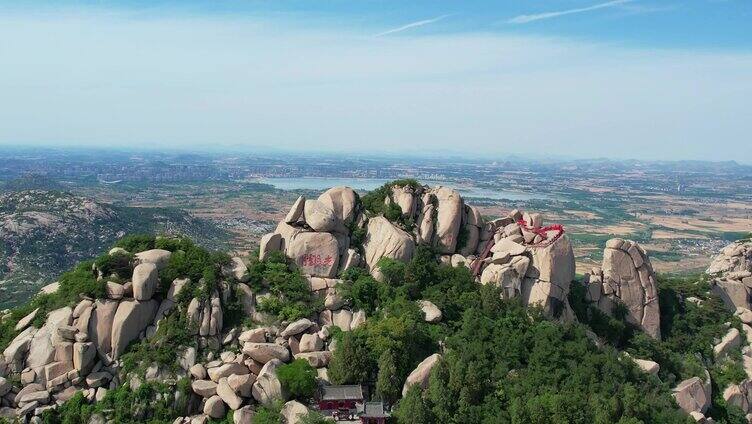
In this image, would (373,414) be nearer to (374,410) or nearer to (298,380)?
(374,410)

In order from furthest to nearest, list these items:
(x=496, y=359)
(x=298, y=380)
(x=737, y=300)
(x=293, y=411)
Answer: (x=737, y=300), (x=496, y=359), (x=298, y=380), (x=293, y=411)

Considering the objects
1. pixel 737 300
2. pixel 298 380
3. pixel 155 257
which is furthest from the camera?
pixel 737 300

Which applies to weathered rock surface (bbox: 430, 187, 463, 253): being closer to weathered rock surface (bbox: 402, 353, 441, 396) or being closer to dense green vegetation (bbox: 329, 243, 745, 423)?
dense green vegetation (bbox: 329, 243, 745, 423)

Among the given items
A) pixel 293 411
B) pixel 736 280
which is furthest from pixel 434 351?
pixel 736 280

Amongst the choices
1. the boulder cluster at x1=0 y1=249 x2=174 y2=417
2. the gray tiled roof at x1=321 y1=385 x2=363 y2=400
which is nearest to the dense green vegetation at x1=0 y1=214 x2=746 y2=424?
the gray tiled roof at x1=321 y1=385 x2=363 y2=400

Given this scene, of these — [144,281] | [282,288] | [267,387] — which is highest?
[144,281]

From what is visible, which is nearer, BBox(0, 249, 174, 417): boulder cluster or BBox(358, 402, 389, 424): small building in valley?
BBox(358, 402, 389, 424): small building in valley

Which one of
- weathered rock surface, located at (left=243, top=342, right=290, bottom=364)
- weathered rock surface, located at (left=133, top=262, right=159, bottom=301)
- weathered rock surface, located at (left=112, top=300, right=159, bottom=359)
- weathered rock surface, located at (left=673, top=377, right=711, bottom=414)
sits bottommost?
weathered rock surface, located at (left=673, top=377, right=711, bottom=414)
